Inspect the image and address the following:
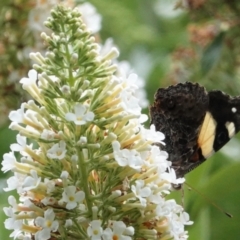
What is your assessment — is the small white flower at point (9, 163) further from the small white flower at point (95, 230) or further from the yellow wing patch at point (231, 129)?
the yellow wing patch at point (231, 129)

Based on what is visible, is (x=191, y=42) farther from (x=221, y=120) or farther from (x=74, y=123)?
(x=74, y=123)

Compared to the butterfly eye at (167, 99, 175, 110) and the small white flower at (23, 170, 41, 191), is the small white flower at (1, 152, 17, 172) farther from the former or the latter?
the butterfly eye at (167, 99, 175, 110)

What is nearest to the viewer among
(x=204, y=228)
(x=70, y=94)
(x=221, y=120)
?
(x=70, y=94)

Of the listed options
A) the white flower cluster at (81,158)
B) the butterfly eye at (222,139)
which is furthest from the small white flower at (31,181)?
the butterfly eye at (222,139)

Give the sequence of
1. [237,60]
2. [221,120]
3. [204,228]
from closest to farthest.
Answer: [221,120] < [204,228] < [237,60]

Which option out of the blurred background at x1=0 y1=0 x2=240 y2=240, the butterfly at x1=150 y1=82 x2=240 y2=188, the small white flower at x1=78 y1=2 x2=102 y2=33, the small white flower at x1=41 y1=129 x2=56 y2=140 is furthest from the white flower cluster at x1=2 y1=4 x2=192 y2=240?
the small white flower at x1=78 y1=2 x2=102 y2=33

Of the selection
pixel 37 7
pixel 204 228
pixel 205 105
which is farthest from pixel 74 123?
pixel 37 7

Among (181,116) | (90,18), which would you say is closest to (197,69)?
(90,18)
